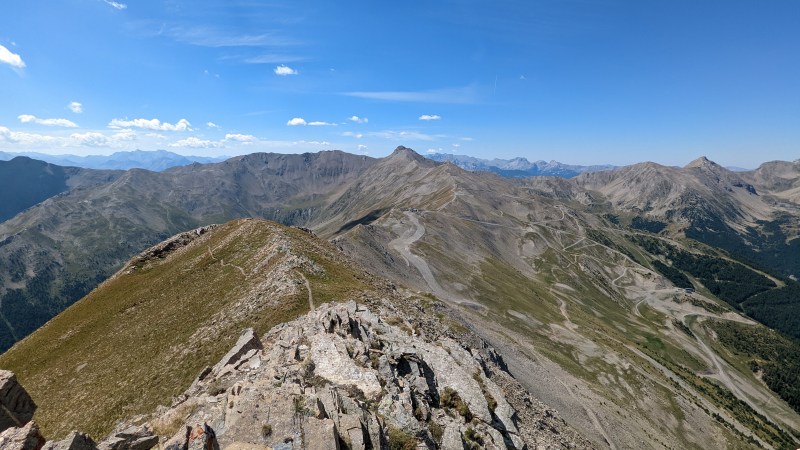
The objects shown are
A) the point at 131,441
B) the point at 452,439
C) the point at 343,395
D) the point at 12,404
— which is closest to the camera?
the point at 131,441

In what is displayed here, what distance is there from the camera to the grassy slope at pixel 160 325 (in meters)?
44.2

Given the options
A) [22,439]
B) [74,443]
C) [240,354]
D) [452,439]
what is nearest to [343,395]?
[452,439]

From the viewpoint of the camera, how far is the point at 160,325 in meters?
57.9

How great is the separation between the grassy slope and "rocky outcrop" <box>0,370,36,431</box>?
45.9ft

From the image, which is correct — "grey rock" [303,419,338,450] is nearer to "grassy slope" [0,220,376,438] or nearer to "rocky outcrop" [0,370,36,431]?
"rocky outcrop" [0,370,36,431]

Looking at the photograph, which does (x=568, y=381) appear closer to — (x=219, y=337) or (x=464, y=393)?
(x=464, y=393)

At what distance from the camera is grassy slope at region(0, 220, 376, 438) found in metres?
44.2

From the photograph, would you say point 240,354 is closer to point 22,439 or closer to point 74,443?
point 22,439

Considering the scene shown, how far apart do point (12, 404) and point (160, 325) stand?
32824 mm

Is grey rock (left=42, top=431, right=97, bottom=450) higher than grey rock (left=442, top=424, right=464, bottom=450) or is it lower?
higher

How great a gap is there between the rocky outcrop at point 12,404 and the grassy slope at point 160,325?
1400cm

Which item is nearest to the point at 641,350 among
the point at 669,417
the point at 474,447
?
the point at 669,417

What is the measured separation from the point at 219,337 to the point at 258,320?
518 centimetres

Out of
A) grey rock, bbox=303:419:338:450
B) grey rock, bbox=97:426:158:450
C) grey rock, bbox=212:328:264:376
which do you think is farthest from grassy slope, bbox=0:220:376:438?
grey rock, bbox=303:419:338:450
